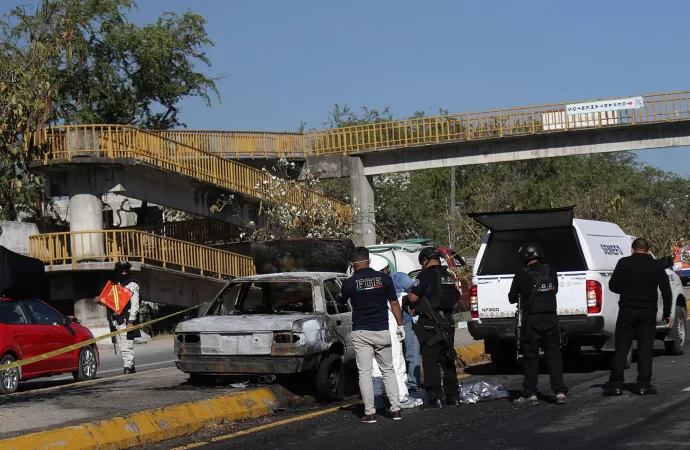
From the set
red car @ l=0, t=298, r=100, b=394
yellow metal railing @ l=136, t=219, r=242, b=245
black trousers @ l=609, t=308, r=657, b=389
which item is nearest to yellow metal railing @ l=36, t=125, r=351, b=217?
yellow metal railing @ l=136, t=219, r=242, b=245

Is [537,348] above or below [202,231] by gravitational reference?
below

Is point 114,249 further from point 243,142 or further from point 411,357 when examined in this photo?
point 411,357

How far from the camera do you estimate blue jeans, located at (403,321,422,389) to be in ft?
40.9

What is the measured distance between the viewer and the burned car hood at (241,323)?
1192cm

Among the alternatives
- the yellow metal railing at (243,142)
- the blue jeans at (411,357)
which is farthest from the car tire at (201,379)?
the yellow metal railing at (243,142)

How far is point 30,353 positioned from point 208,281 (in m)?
17.8

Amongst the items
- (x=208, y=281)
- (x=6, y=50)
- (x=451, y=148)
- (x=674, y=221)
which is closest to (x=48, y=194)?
(x=208, y=281)

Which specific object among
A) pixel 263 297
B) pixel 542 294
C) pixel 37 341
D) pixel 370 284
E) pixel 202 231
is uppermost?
pixel 202 231

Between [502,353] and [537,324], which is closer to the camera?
[537,324]

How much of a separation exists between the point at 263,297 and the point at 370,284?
312cm

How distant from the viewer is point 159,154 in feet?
105

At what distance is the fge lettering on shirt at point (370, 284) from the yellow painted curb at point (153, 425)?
1905 mm

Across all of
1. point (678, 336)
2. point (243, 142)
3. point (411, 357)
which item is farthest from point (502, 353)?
point (243, 142)

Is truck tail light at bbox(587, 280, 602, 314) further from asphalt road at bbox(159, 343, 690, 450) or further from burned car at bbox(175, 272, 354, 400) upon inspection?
burned car at bbox(175, 272, 354, 400)
